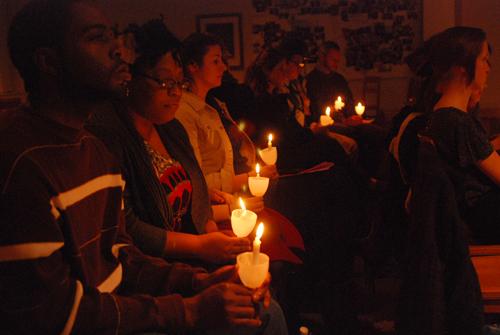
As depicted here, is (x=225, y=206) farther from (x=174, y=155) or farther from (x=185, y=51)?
(x=185, y=51)

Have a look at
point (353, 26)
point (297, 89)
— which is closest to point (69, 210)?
point (297, 89)

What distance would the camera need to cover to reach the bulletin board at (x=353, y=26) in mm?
7426

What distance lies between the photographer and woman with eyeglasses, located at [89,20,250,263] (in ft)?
5.42

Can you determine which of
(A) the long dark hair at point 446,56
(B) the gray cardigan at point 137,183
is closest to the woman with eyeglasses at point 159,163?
(B) the gray cardigan at point 137,183

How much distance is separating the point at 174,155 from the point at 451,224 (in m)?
1.05

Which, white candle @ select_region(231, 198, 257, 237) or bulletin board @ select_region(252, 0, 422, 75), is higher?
bulletin board @ select_region(252, 0, 422, 75)

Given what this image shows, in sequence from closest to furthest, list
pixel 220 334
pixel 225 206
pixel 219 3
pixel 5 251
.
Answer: pixel 5 251 < pixel 220 334 < pixel 225 206 < pixel 219 3

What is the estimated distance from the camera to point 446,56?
2137 mm

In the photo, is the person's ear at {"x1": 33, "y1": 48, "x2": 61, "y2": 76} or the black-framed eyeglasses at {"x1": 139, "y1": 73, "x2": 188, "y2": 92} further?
the black-framed eyeglasses at {"x1": 139, "y1": 73, "x2": 188, "y2": 92}

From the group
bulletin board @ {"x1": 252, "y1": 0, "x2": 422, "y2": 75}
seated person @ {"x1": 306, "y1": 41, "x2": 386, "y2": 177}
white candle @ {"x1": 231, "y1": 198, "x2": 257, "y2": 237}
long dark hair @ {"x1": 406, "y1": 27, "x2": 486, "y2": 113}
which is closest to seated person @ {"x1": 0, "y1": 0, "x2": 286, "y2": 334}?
white candle @ {"x1": 231, "y1": 198, "x2": 257, "y2": 237}

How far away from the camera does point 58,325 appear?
1.01 meters

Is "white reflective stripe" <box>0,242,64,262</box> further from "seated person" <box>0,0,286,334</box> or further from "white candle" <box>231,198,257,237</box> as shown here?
"white candle" <box>231,198,257,237</box>

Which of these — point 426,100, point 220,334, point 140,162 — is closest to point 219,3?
point 426,100

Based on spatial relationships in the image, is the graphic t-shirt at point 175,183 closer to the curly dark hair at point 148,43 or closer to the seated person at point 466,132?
the curly dark hair at point 148,43
